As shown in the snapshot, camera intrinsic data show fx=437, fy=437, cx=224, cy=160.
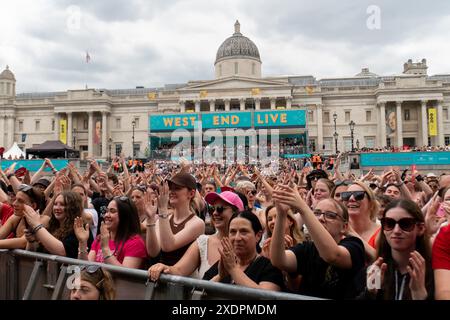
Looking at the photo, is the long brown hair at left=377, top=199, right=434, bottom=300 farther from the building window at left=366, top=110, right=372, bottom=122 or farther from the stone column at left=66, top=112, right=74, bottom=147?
the stone column at left=66, top=112, right=74, bottom=147

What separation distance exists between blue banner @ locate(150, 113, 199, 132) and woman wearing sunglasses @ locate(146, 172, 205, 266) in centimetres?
3977

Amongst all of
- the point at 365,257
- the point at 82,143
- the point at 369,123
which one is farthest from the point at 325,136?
the point at 365,257

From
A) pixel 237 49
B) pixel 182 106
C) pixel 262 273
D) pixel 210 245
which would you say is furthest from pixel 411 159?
pixel 237 49

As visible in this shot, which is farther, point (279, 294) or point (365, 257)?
point (365, 257)

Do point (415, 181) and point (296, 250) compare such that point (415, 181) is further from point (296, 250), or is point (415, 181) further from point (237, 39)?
point (237, 39)

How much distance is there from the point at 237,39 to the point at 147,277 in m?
73.8

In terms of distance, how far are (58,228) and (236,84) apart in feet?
199

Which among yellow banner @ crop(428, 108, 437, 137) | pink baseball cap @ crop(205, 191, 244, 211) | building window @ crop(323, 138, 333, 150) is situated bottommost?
pink baseball cap @ crop(205, 191, 244, 211)

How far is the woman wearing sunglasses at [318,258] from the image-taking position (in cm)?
329

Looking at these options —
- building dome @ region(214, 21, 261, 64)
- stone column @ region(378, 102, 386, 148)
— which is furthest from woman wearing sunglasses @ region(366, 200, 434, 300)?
building dome @ region(214, 21, 261, 64)

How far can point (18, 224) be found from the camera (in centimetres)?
555

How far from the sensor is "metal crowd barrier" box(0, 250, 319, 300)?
3229mm
